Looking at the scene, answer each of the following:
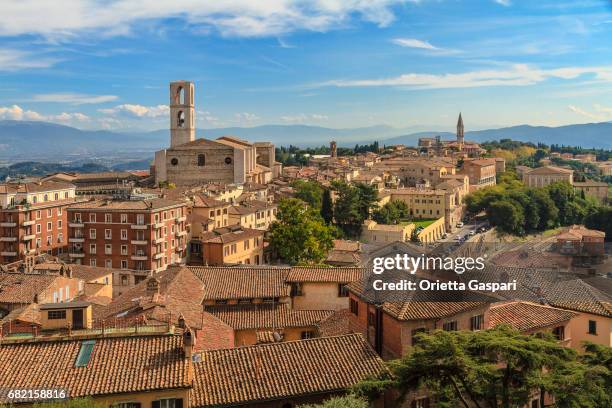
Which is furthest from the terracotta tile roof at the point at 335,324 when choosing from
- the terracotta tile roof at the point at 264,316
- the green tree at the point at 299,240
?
the green tree at the point at 299,240

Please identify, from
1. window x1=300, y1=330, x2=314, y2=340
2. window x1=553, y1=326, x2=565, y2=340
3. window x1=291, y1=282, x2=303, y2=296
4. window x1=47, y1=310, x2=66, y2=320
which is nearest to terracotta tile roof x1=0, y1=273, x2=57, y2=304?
window x1=47, y1=310, x2=66, y2=320

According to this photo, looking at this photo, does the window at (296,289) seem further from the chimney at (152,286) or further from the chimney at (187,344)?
the chimney at (187,344)

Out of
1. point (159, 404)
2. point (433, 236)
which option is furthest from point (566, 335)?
point (433, 236)

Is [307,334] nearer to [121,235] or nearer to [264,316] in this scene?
[264,316]

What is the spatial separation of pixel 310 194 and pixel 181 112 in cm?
2396

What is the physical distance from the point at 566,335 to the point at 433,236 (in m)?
47.7

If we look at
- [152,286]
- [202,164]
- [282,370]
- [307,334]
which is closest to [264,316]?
[307,334]

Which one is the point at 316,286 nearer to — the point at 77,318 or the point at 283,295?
the point at 283,295

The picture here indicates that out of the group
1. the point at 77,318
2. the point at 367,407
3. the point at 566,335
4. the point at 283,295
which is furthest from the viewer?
the point at 283,295

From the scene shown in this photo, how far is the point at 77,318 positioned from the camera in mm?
14344

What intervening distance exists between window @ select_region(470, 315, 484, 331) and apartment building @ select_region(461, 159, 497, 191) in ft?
252

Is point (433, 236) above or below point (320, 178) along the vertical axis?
below

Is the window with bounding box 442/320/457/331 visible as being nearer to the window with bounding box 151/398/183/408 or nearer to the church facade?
the window with bounding box 151/398/183/408

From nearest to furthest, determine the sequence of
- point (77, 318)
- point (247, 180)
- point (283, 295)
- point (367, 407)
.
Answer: point (367, 407)
point (77, 318)
point (283, 295)
point (247, 180)
